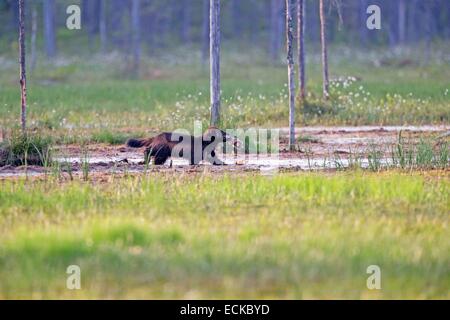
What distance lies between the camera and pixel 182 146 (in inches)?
615

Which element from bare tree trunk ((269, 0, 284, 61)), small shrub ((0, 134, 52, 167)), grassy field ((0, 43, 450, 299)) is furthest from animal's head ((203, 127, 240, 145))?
bare tree trunk ((269, 0, 284, 61))

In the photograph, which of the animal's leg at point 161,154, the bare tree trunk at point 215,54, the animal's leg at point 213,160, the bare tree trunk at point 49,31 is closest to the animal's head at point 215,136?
the animal's leg at point 213,160

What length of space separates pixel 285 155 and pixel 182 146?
2428mm

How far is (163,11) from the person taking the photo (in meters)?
68.3

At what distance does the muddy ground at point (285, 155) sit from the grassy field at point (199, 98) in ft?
4.91

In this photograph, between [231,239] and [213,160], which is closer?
[231,239]

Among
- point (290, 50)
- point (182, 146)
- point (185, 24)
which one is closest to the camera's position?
point (182, 146)

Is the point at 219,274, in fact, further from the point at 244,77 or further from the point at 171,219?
the point at 244,77

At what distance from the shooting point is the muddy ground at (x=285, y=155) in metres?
15.0

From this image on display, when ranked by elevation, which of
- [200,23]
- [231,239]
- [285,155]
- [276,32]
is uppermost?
[200,23]

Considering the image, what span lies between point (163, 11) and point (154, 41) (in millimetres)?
6003

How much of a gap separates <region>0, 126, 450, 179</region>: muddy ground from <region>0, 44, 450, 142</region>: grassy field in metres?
1.50

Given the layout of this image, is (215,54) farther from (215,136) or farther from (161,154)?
(161,154)

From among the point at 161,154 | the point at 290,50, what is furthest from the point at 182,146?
the point at 290,50
